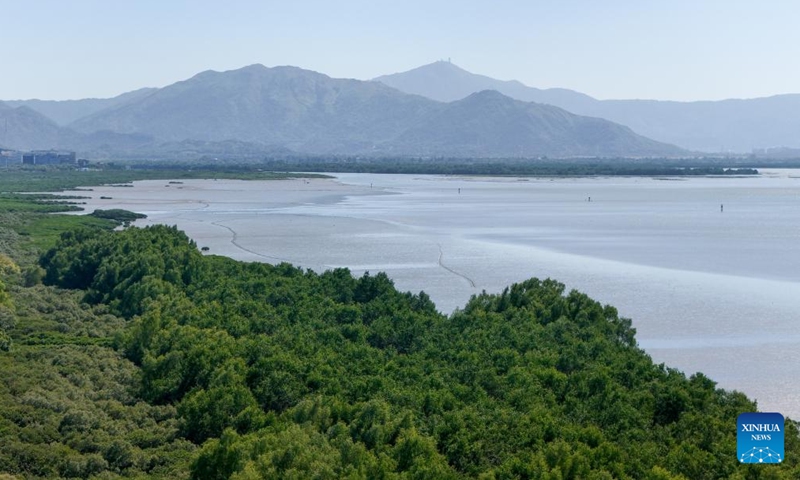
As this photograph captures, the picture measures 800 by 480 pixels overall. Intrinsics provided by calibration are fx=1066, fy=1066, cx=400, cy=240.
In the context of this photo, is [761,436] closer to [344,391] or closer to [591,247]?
[344,391]

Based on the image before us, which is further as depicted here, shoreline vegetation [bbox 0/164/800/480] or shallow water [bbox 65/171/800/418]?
shallow water [bbox 65/171/800/418]

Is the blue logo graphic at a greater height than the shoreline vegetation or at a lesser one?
greater

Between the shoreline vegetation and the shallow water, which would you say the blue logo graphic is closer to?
the shoreline vegetation

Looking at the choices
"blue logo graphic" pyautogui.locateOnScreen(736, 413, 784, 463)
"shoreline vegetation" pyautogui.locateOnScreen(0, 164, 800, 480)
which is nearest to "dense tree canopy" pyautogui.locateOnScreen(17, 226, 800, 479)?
"shoreline vegetation" pyautogui.locateOnScreen(0, 164, 800, 480)

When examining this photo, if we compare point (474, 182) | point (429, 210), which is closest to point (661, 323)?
point (429, 210)

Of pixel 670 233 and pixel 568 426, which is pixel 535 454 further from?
pixel 670 233

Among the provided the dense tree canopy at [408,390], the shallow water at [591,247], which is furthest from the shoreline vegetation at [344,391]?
the shallow water at [591,247]

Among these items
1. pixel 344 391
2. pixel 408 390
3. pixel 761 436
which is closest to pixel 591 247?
pixel 408 390
